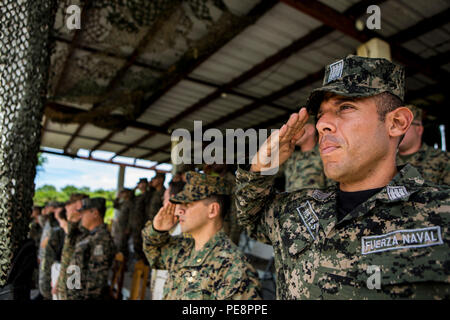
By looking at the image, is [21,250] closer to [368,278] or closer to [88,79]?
[368,278]

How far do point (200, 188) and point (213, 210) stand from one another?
19cm

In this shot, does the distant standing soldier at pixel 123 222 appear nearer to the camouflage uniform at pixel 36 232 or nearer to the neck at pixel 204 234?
the camouflage uniform at pixel 36 232

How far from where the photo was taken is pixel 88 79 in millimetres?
6180

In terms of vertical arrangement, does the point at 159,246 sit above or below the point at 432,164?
below

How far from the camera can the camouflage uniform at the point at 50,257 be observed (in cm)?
459

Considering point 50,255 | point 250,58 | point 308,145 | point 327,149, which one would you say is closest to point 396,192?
point 327,149

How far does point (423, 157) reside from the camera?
2.89 meters

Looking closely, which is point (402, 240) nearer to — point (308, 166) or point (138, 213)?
point (308, 166)

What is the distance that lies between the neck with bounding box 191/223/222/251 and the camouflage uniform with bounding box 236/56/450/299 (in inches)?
32.8

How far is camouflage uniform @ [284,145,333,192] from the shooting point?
3.34 meters

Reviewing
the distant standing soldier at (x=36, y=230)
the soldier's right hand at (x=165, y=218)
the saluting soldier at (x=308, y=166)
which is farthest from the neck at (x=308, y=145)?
the distant standing soldier at (x=36, y=230)

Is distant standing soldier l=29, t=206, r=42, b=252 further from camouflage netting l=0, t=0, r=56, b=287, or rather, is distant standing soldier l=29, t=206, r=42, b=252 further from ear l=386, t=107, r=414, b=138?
ear l=386, t=107, r=414, b=138

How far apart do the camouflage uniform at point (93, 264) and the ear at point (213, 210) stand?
1983mm
